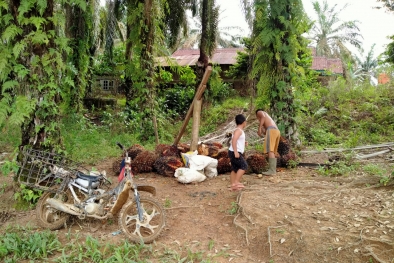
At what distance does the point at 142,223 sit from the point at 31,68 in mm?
2859

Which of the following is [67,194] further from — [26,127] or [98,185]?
[26,127]

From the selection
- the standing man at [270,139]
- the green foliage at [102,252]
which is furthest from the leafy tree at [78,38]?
the green foliage at [102,252]

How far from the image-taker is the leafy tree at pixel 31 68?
4.97 metres

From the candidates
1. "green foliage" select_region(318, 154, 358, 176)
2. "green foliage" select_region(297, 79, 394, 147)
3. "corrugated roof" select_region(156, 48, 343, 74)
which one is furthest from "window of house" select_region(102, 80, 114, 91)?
"green foliage" select_region(318, 154, 358, 176)

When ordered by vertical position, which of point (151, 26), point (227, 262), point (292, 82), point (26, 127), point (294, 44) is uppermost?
point (151, 26)

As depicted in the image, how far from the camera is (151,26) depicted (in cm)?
1005

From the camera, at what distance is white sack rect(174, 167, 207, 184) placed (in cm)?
621

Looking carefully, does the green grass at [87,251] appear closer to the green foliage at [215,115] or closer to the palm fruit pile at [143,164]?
the palm fruit pile at [143,164]

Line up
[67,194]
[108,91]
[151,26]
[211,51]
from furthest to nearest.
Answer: [108,91] < [211,51] < [151,26] < [67,194]

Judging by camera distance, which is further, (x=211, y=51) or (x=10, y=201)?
(x=211, y=51)

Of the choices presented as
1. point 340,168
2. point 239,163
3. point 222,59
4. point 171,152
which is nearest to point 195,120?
point 171,152

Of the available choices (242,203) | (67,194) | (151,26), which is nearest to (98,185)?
(67,194)

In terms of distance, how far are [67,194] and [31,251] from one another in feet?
3.10

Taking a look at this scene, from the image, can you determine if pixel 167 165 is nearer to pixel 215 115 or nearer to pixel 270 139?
pixel 270 139
